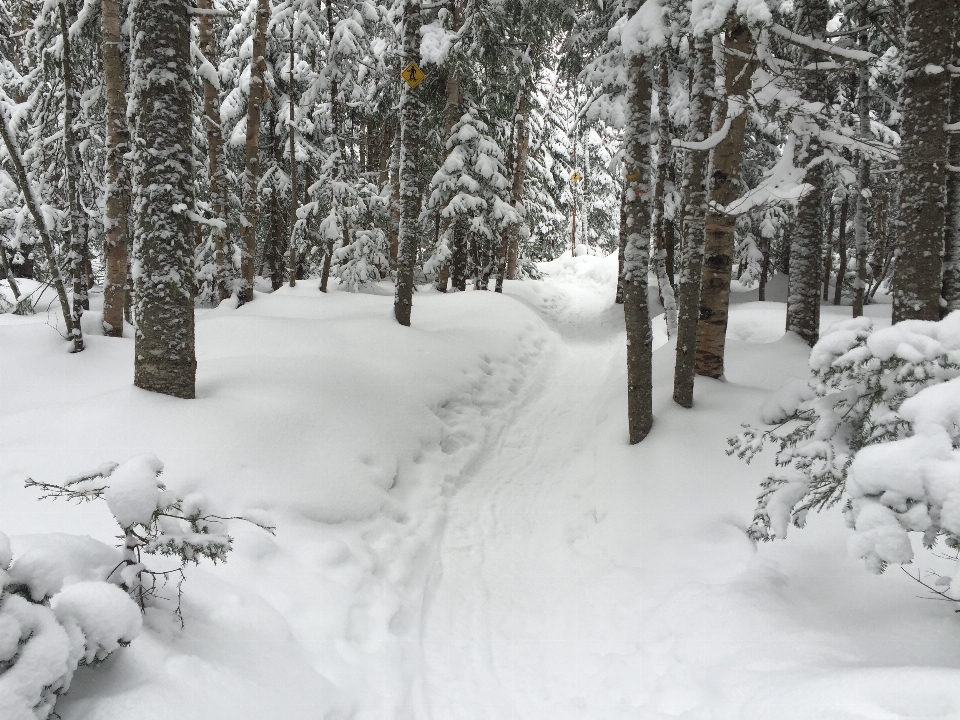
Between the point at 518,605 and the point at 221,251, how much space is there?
12.2 m

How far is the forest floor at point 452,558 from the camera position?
10.3 feet

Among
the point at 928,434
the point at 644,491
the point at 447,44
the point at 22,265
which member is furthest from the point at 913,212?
the point at 22,265

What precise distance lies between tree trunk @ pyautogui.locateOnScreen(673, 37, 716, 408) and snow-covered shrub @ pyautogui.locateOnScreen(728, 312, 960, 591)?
306cm

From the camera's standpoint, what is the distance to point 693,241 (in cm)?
709

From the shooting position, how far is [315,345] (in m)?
9.16

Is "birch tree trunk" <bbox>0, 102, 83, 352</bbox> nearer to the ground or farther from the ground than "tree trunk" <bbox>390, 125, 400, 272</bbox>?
nearer to the ground

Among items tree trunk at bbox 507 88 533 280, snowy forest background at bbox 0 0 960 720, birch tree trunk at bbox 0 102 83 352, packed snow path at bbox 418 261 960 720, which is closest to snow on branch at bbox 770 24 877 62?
snowy forest background at bbox 0 0 960 720

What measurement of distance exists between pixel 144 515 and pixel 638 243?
18.9 feet

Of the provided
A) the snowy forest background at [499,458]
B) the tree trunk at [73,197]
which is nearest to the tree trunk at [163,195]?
the snowy forest background at [499,458]

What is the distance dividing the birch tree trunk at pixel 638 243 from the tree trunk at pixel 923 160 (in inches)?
99.1

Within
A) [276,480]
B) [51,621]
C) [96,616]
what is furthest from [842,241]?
[51,621]

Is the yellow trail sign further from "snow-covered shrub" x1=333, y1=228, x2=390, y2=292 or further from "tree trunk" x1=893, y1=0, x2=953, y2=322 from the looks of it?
"tree trunk" x1=893, y1=0, x2=953, y2=322

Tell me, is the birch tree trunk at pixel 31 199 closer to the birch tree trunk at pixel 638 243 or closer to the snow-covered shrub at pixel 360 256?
the birch tree trunk at pixel 638 243

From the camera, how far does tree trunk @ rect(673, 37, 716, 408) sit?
7051 millimetres
